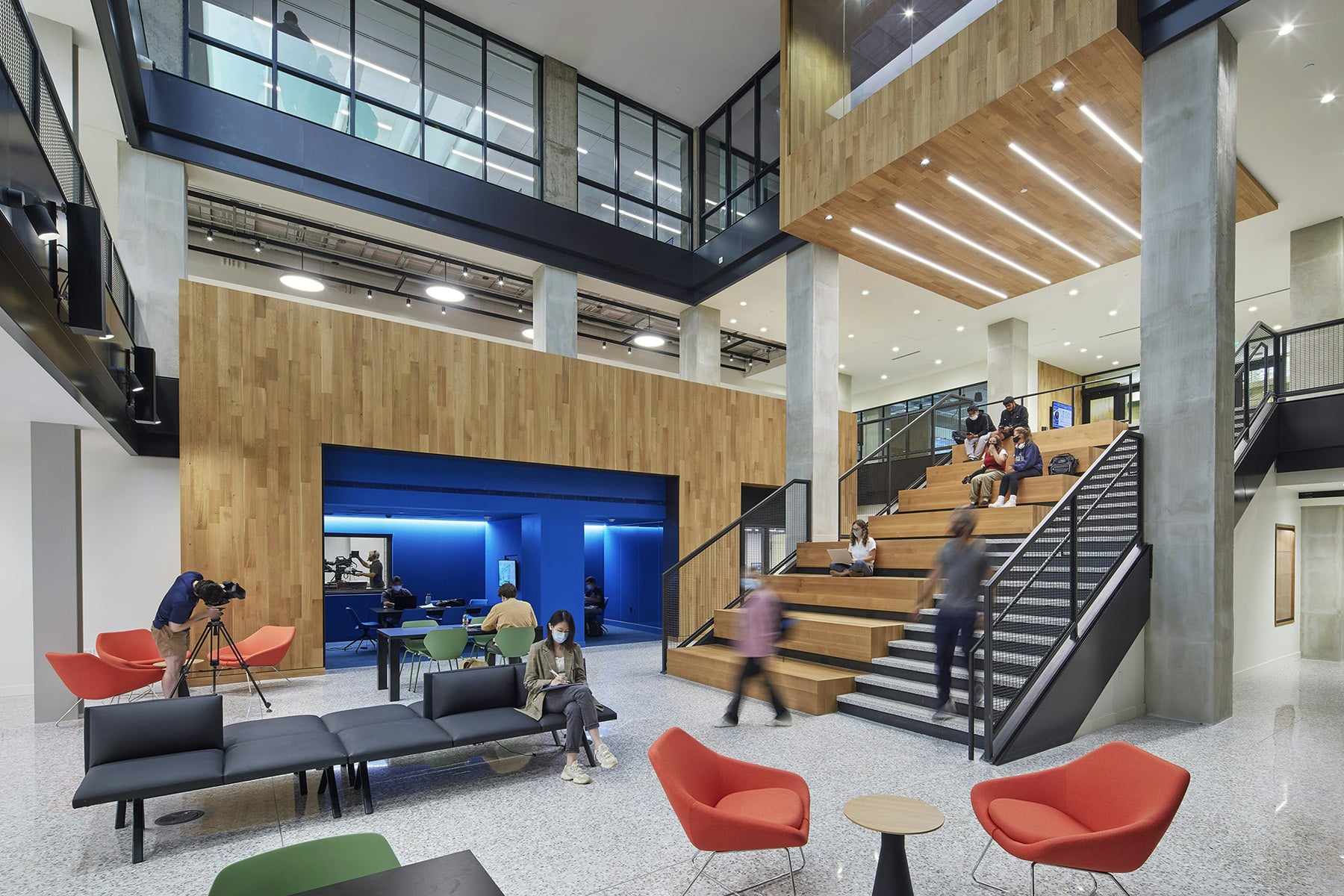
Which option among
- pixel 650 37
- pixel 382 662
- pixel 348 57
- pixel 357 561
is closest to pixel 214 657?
pixel 382 662

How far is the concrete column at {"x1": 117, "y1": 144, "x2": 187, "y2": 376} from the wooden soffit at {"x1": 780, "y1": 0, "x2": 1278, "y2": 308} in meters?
8.38

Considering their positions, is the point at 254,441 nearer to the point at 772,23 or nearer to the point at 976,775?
the point at 976,775

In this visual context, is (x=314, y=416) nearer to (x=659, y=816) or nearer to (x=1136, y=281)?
(x=659, y=816)

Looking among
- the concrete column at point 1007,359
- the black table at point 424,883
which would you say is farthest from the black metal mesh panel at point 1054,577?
the concrete column at point 1007,359

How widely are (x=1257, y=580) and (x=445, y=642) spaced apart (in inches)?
388

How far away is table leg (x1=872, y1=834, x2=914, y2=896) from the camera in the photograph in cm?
304

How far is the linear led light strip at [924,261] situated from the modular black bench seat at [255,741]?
8306mm

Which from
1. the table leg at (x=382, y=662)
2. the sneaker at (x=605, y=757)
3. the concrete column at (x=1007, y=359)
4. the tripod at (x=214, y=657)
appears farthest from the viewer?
the concrete column at (x=1007, y=359)

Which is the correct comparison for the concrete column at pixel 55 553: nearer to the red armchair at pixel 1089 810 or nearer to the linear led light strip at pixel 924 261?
the red armchair at pixel 1089 810

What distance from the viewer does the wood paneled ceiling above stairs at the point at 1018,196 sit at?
24.7ft

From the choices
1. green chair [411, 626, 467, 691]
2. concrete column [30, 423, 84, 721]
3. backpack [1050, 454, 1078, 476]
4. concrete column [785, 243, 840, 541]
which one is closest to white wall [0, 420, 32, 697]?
concrete column [30, 423, 84, 721]

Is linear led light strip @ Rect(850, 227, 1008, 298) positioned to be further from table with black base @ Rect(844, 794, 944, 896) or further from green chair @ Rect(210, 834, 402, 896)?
green chair @ Rect(210, 834, 402, 896)

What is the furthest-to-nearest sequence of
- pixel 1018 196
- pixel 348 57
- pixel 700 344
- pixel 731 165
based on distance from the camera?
pixel 700 344 < pixel 731 165 < pixel 348 57 < pixel 1018 196

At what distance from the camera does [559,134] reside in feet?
41.8
